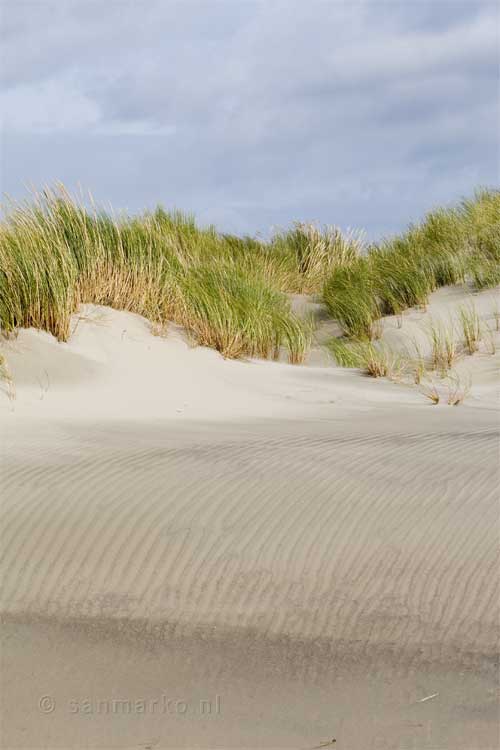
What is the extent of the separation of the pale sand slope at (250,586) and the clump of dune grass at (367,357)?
3069 millimetres

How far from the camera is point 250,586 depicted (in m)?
2.84

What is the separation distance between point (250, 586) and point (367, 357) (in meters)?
5.38

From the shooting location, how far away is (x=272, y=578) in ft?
9.41

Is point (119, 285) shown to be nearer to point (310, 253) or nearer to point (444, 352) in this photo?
point (444, 352)

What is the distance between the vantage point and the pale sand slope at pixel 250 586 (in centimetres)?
227

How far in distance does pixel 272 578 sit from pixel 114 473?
3.13ft

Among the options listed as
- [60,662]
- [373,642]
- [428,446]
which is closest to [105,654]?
[60,662]

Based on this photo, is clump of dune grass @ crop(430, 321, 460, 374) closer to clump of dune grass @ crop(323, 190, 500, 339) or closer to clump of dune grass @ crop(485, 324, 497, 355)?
clump of dune grass @ crop(485, 324, 497, 355)

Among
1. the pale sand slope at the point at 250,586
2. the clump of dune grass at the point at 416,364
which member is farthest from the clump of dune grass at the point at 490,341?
the pale sand slope at the point at 250,586

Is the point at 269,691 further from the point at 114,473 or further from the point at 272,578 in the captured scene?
the point at 114,473

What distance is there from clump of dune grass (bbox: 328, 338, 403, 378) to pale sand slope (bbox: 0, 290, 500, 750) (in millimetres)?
3069

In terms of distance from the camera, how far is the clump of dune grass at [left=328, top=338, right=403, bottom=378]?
7.58 meters

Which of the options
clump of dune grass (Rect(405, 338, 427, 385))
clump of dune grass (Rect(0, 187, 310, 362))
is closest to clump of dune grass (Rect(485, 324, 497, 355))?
clump of dune grass (Rect(405, 338, 427, 385))

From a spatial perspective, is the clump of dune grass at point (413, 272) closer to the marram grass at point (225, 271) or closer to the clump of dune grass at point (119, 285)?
the marram grass at point (225, 271)
